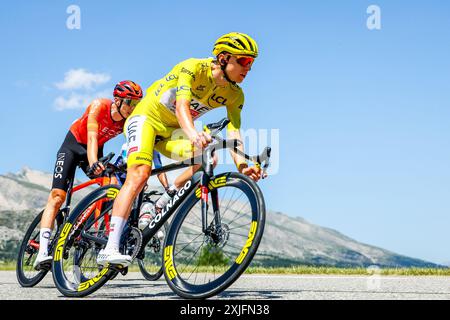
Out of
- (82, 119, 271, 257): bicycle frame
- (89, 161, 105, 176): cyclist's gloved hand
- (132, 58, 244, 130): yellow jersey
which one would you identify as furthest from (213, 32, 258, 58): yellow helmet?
(89, 161, 105, 176): cyclist's gloved hand

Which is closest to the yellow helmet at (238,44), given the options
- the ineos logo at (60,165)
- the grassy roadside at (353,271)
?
the ineos logo at (60,165)

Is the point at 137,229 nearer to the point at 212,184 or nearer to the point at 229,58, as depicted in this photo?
the point at 212,184

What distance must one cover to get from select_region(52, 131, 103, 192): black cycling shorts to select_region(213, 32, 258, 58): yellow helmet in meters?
3.70

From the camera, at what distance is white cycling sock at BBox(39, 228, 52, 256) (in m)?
8.67

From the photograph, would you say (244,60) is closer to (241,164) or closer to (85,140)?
(241,164)

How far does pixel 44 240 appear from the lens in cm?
869

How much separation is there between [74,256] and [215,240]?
233 centimetres

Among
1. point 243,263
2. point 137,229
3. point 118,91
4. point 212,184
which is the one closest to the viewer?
point 243,263

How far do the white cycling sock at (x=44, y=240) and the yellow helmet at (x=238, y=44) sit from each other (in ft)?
13.7

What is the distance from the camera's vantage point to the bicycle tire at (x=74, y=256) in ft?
21.9

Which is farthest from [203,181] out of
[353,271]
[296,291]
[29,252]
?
[353,271]
